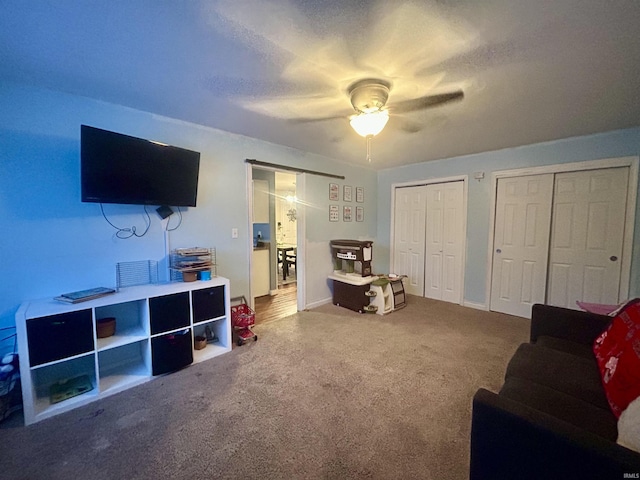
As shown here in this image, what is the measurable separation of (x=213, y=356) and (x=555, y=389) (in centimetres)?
262

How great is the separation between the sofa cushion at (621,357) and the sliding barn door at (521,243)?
201 centimetres

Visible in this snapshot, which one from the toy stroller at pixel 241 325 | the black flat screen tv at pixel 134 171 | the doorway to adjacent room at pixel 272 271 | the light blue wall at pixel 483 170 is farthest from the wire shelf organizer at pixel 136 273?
the light blue wall at pixel 483 170

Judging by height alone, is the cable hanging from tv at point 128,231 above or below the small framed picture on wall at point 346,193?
below

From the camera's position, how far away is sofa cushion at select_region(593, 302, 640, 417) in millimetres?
1154

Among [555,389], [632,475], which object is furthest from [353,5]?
[555,389]

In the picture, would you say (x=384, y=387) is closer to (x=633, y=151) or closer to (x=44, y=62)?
(x=44, y=62)

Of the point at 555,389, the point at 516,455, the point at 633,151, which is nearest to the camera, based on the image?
the point at 516,455

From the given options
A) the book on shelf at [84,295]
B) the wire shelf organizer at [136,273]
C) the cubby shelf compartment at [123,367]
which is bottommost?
the cubby shelf compartment at [123,367]

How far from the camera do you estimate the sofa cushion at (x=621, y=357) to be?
3.79 feet

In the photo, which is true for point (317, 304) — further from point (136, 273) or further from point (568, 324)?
point (568, 324)

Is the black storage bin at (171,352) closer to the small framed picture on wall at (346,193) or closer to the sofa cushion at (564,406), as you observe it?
the sofa cushion at (564,406)

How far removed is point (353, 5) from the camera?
1.19 m

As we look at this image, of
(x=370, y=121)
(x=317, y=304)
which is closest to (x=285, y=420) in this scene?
(x=370, y=121)

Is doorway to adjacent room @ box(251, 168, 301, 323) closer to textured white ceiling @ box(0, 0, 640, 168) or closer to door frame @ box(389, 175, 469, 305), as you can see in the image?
textured white ceiling @ box(0, 0, 640, 168)
